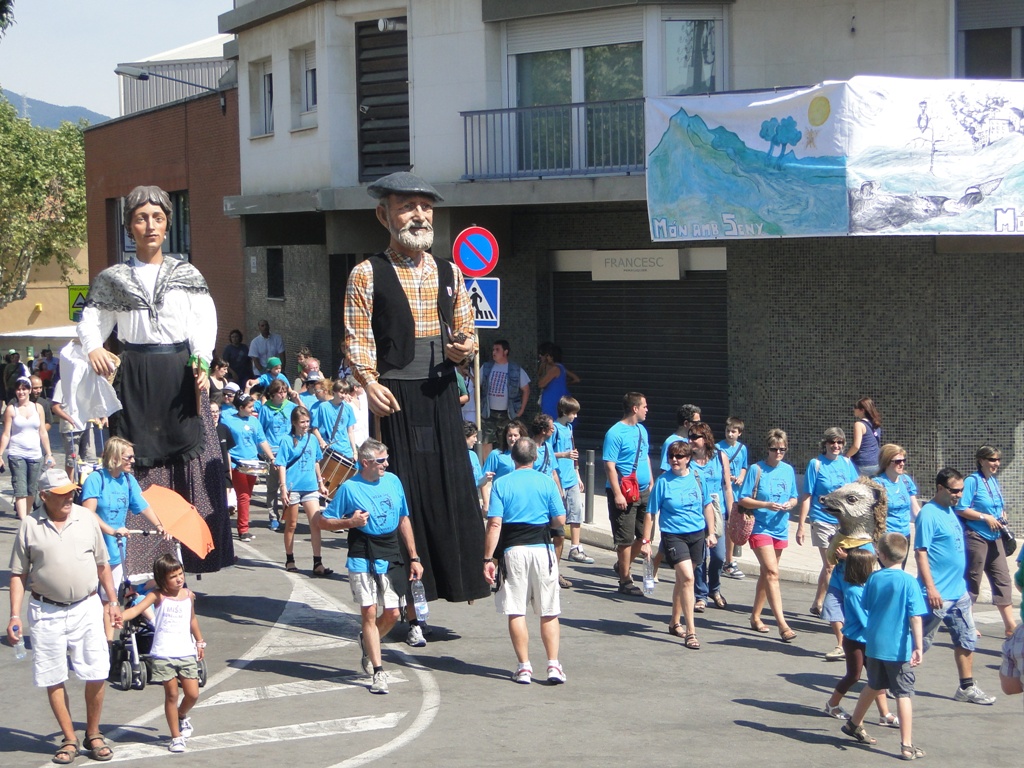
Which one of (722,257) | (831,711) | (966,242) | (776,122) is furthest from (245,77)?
(831,711)

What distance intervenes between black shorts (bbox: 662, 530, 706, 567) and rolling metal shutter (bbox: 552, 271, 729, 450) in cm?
794

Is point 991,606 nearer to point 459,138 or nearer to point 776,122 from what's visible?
point 776,122

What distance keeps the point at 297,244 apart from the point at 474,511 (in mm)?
14215

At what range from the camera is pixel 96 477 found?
9664mm

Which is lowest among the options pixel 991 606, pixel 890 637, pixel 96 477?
pixel 991 606

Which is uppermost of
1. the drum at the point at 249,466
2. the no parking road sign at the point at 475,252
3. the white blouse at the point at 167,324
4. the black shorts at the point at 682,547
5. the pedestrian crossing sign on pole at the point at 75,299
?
the no parking road sign at the point at 475,252

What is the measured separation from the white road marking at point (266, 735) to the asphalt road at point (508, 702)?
0.06 ft

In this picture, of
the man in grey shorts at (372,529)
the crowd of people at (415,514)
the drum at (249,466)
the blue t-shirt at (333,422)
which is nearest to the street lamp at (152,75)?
the blue t-shirt at (333,422)

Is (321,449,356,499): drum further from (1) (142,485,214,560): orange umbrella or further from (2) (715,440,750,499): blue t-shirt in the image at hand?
(2) (715,440,750,499): blue t-shirt

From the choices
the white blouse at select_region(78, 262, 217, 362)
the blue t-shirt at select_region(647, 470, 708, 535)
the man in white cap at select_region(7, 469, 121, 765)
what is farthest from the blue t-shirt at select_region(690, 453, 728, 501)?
the man in white cap at select_region(7, 469, 121, 765)

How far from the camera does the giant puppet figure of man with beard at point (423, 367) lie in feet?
32.7

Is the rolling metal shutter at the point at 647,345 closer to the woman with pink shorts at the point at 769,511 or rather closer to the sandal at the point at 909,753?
the woman with pink shorts at the point at 769,511

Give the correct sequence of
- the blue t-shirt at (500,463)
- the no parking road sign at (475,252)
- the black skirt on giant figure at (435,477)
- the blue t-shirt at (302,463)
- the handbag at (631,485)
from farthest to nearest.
→ the no parking road sign at (475,252) → the blue t-shirt at (302,463) → the handbag at (631,485) → the blue t-shirt at (500,463) → the black skirt on giant figure at (435,477)

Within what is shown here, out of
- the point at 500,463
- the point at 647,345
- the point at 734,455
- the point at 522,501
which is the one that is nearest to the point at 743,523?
the point at 734,455
